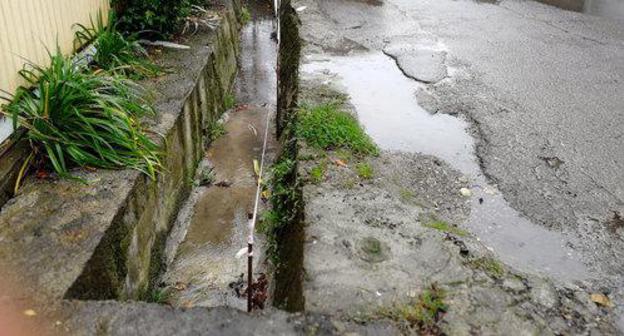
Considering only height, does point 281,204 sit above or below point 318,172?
below

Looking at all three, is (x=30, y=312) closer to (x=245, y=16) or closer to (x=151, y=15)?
(x=151, y=15)

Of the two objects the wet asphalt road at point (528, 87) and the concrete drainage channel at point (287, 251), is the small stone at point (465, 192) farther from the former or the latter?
the wet asphalt road at point (528, 87)

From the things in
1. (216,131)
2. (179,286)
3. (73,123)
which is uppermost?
(73,123)

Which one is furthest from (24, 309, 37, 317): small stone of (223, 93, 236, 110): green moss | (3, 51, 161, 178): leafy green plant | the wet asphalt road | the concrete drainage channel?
(223, 93, 236, 110): green moss

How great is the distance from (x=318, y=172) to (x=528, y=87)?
371 cm

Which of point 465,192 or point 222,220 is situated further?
point 222,220

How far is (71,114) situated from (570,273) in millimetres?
3895

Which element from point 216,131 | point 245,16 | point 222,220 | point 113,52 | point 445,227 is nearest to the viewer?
point 445,227

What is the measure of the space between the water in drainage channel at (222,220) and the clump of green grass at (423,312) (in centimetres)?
150

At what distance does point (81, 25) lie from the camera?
210 inches

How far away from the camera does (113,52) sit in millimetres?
5621

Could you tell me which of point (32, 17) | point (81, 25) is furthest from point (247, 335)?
point (81, 25)

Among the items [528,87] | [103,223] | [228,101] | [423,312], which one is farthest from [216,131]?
[423,312]

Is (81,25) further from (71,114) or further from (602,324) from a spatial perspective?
(602,324)
